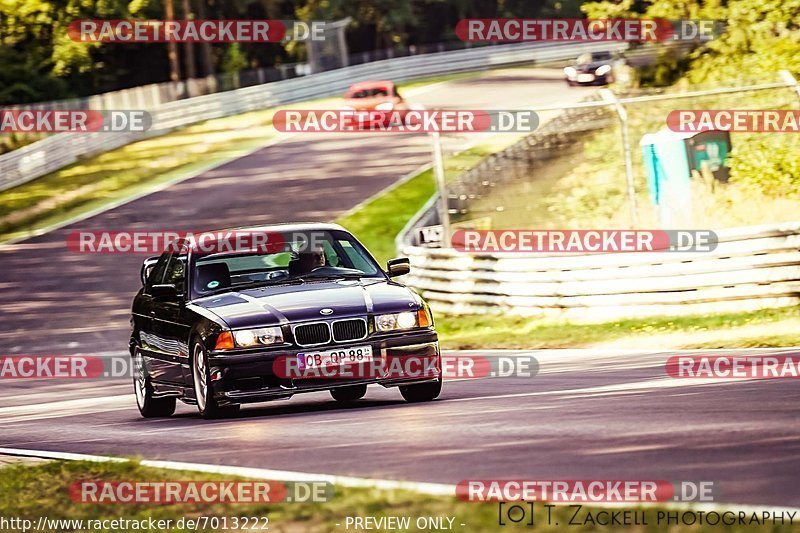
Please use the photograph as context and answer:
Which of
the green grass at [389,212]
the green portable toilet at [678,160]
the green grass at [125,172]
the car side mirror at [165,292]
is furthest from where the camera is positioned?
the green grass at [125,172]

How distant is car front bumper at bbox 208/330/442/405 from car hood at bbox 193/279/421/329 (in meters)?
0.23

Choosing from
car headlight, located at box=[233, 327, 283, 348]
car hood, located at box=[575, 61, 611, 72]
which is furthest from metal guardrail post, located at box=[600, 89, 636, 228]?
car hood, located at box=[575, 61, 611, 72]

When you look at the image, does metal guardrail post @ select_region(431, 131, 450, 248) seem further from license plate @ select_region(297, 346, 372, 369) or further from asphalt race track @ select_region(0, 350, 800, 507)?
license plate @ select_region(297, 346, 372, 369)

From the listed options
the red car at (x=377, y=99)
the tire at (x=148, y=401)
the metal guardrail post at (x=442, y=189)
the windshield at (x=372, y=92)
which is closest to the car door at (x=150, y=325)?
the tire at (x=148, y=401)

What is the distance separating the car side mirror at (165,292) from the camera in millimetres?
12031

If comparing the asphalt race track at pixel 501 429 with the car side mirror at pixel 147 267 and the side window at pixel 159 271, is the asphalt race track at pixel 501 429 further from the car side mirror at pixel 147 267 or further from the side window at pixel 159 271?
the car side mirror at pixel 147 267

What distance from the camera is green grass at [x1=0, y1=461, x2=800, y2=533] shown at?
609cm

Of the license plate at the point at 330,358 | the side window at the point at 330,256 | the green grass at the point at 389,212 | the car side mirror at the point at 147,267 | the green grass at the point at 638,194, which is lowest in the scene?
the green grass at the point at 389,212

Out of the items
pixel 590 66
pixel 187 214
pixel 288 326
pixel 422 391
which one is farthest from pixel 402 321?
pixel 590 66

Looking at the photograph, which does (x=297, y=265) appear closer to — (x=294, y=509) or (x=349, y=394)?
(x=349, y=394)

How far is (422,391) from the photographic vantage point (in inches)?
454

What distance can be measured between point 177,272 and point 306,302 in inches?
75.1

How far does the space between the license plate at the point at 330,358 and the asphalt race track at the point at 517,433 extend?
1.26ft

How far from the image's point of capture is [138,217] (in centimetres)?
3434
